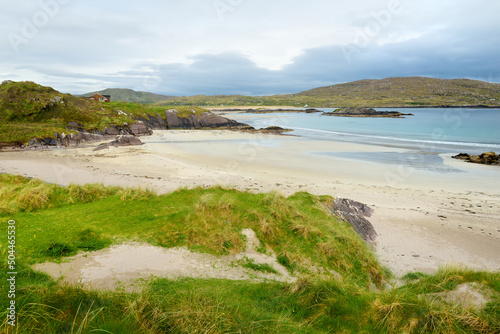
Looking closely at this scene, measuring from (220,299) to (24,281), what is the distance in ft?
11.8

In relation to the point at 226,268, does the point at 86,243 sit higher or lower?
higher

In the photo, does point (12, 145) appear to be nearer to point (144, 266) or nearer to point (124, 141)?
point (124, 141)

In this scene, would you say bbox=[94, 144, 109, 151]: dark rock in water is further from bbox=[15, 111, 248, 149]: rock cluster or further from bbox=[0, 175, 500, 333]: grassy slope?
bbox=[0, 175, 500, 333]: grassy slope

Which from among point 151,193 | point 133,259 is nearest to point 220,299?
point 133,259

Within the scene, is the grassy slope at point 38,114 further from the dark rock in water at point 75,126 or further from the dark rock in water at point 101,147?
the dark rock in water at point 101,147

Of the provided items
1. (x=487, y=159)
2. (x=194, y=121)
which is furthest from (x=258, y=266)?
(x=194, y=121)

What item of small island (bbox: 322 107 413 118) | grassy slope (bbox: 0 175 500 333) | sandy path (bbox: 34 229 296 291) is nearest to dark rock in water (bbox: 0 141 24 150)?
grassy slope (bbox: 0 175 500 333)

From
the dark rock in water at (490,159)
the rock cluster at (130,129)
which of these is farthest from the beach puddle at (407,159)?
the rock cluster at (130,129)

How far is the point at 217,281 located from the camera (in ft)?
19.4

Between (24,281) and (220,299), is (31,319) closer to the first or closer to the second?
(24,281)

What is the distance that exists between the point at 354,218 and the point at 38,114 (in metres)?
42.7

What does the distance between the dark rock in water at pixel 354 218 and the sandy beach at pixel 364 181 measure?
1.78ft

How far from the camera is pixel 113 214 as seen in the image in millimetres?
9375

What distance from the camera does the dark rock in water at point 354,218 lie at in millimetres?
11305
